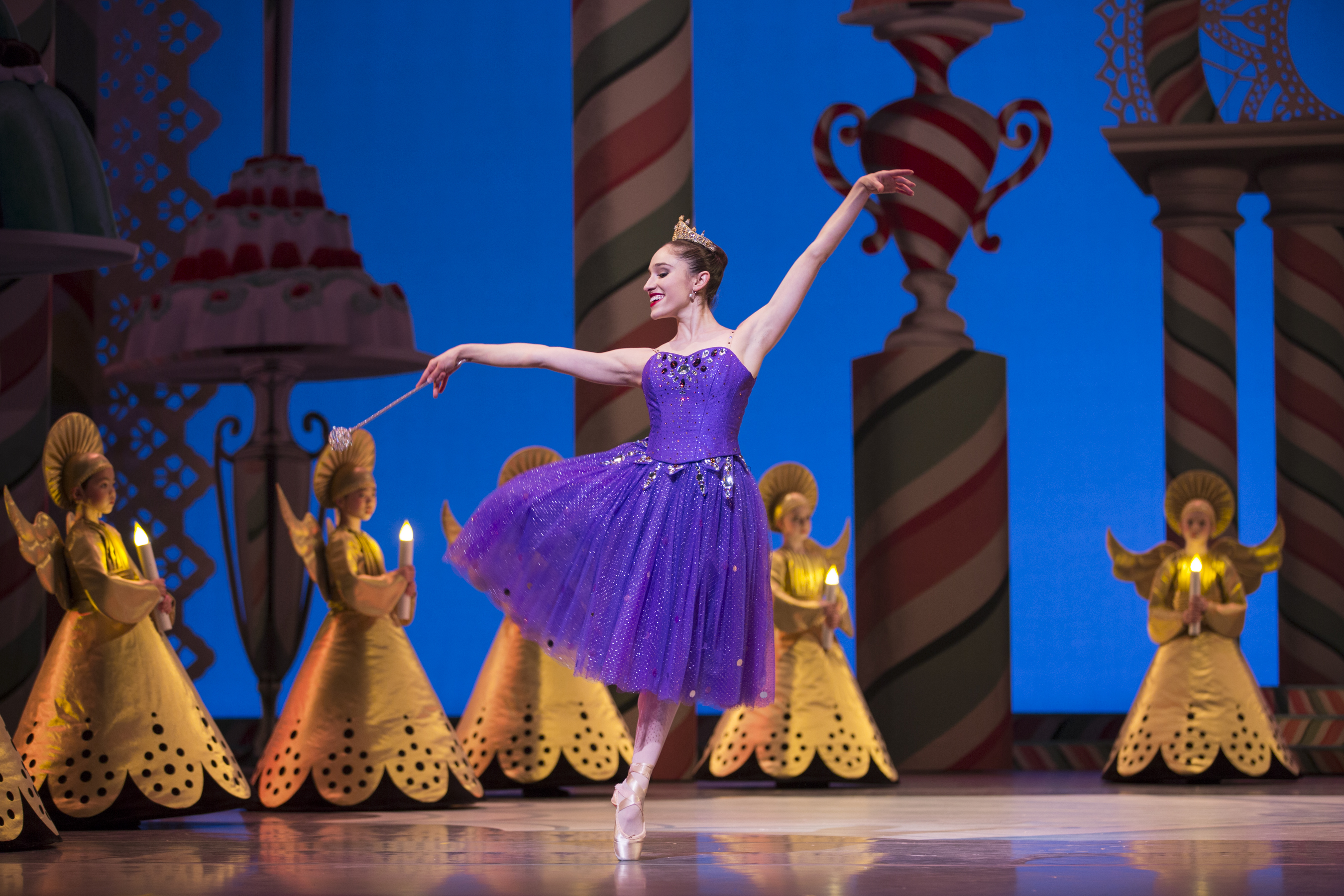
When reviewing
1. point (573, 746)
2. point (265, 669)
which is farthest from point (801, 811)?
point (265, 669)

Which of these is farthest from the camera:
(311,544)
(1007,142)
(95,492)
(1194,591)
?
(1007,142)

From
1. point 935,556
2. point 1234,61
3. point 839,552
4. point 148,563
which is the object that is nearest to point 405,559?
point 148,563

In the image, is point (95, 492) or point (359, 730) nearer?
point (95, 492)

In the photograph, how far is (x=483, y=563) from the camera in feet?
14.8

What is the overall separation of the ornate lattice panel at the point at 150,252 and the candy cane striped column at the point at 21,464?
4.25ft

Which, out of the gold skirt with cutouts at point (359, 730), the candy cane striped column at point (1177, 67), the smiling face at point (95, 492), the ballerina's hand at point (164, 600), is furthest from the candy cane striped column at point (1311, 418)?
the smiling face at point (95, 492)

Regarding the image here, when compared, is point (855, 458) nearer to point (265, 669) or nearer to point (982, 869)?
point (265, 669)

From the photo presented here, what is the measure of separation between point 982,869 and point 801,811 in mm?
1872

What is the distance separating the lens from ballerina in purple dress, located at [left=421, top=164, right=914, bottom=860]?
→ 13.8 feet

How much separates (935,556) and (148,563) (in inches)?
144

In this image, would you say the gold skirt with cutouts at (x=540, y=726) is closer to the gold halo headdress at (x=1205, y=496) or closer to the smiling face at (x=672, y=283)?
the smiling face at (x=672, y=283)

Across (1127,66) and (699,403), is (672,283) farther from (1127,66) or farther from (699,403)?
(1127,66)

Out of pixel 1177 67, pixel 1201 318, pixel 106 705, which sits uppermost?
pixel 1177 67

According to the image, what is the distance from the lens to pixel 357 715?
5.73m
